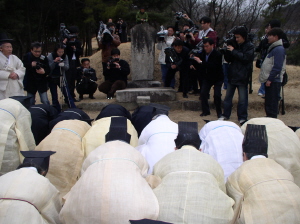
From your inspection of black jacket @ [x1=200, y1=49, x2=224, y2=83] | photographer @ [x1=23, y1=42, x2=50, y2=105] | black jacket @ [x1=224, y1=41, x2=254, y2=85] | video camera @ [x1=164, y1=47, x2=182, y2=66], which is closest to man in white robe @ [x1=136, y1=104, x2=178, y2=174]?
black jacket @ [x1=224, y1=41, x2=254, y2=85]

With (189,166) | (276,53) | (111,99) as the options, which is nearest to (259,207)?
(189,166)

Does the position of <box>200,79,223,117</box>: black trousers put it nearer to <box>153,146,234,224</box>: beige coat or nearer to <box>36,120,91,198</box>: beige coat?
<box>36,120,91,198</box>: beige coat

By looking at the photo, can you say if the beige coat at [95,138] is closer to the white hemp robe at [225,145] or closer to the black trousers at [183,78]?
the white hemp robe at [225,145]

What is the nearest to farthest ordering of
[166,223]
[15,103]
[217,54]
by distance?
[166,223]
[15,103]
[217,54]

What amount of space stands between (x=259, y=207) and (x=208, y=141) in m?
0.82

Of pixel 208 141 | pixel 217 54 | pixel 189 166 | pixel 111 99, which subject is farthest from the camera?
pixel 111 99

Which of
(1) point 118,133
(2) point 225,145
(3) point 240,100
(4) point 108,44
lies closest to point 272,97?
(3) point 240,100

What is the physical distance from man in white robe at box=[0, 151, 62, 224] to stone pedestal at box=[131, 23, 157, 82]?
220 inches

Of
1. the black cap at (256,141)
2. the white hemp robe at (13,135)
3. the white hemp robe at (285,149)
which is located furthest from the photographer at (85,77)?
the black cap at (256,141)

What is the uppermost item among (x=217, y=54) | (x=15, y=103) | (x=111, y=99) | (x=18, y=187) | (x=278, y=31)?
(x=278, y=31)

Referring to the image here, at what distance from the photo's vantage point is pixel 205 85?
194 inches

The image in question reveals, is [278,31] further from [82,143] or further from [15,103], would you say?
[15,103]

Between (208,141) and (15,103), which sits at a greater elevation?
(15,103)

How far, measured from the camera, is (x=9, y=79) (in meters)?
4.21
